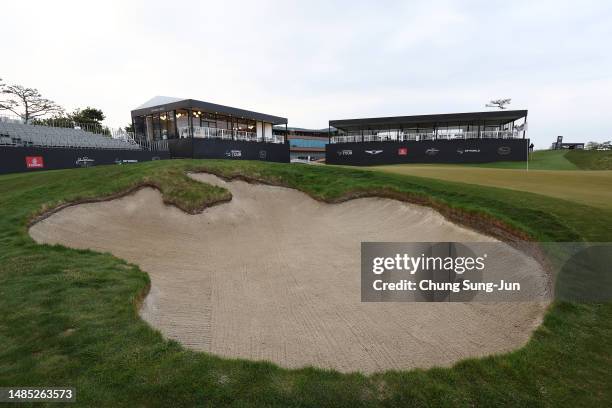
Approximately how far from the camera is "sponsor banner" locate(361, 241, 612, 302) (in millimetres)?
6297

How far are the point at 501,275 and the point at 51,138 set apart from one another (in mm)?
37659

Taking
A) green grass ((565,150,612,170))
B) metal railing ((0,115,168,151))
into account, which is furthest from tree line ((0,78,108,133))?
green grass ((565,150,612,170))

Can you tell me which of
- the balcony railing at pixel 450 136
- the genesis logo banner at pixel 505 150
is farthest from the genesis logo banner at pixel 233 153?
the genesis logo banner at pixel 505 150

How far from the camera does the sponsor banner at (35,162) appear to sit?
24.4 meters

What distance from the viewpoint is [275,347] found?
5.57m

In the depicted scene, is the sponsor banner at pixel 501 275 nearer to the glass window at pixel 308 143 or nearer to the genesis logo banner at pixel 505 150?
the genesis logo banner at pixel 505 150

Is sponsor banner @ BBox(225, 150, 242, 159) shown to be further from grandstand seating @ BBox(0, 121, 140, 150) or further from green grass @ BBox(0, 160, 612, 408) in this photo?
green grass @ BBox(0, 160, 612, 408)

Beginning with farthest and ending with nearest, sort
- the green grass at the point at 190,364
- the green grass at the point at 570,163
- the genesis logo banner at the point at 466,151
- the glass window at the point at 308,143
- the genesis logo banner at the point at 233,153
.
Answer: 1. the glass window at the point at 308,143
2. the genesis logo banner at the point at 466,151
3. the green grass at the point at 570,163
4. the genesis logo banner at the point at 233,153
5. the green grass at the point at 190,364

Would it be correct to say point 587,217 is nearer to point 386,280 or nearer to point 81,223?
point 386,280

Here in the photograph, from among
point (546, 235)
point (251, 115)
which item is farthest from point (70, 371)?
point (251, 115)

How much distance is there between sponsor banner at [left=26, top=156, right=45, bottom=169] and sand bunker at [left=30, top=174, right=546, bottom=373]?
56.4 ft

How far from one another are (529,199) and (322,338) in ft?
33.9

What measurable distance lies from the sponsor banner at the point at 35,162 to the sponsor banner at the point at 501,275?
30.2 meters

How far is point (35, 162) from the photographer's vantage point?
24828 millimetres
